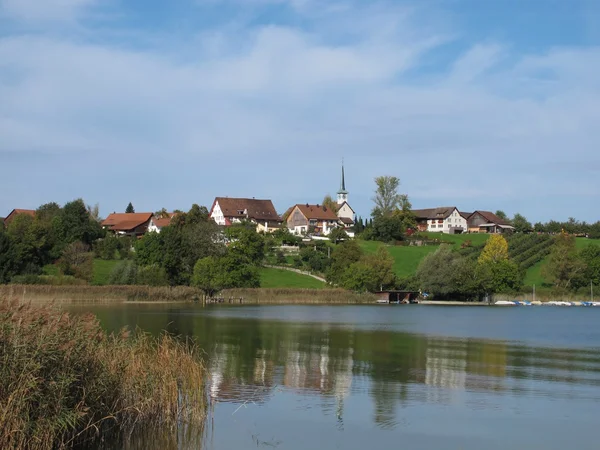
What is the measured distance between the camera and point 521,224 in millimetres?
145875

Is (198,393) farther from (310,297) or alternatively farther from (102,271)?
(102,271)

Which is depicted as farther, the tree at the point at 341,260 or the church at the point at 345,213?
the church at the point at 345,213

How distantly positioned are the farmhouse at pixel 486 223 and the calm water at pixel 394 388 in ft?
369

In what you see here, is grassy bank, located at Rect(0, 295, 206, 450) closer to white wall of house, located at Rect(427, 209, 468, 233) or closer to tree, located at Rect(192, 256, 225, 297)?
tree, located at Rect(192, 256, 225, 297)

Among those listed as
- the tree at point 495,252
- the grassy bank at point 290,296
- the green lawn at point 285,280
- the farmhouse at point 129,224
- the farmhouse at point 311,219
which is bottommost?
the grassy bank at point 290,296

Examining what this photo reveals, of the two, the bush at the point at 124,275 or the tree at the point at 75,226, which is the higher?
the tree at the point at 75,226

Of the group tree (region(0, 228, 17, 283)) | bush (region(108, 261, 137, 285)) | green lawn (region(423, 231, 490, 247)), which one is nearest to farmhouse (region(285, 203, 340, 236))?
green lawn (region(423, 231, 490, 247))

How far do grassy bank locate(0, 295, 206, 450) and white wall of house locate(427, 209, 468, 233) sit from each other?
473ft

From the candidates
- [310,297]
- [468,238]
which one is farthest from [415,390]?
[468,238]

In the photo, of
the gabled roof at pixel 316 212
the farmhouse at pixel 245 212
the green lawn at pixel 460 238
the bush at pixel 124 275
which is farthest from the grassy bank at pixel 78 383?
the gabled roof at pixel 316 212

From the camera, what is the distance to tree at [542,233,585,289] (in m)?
96.1

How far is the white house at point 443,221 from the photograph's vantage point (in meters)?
158

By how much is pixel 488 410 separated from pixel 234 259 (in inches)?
2582

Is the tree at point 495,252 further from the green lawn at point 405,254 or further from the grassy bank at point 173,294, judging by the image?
the grassy bank at point 173,294
